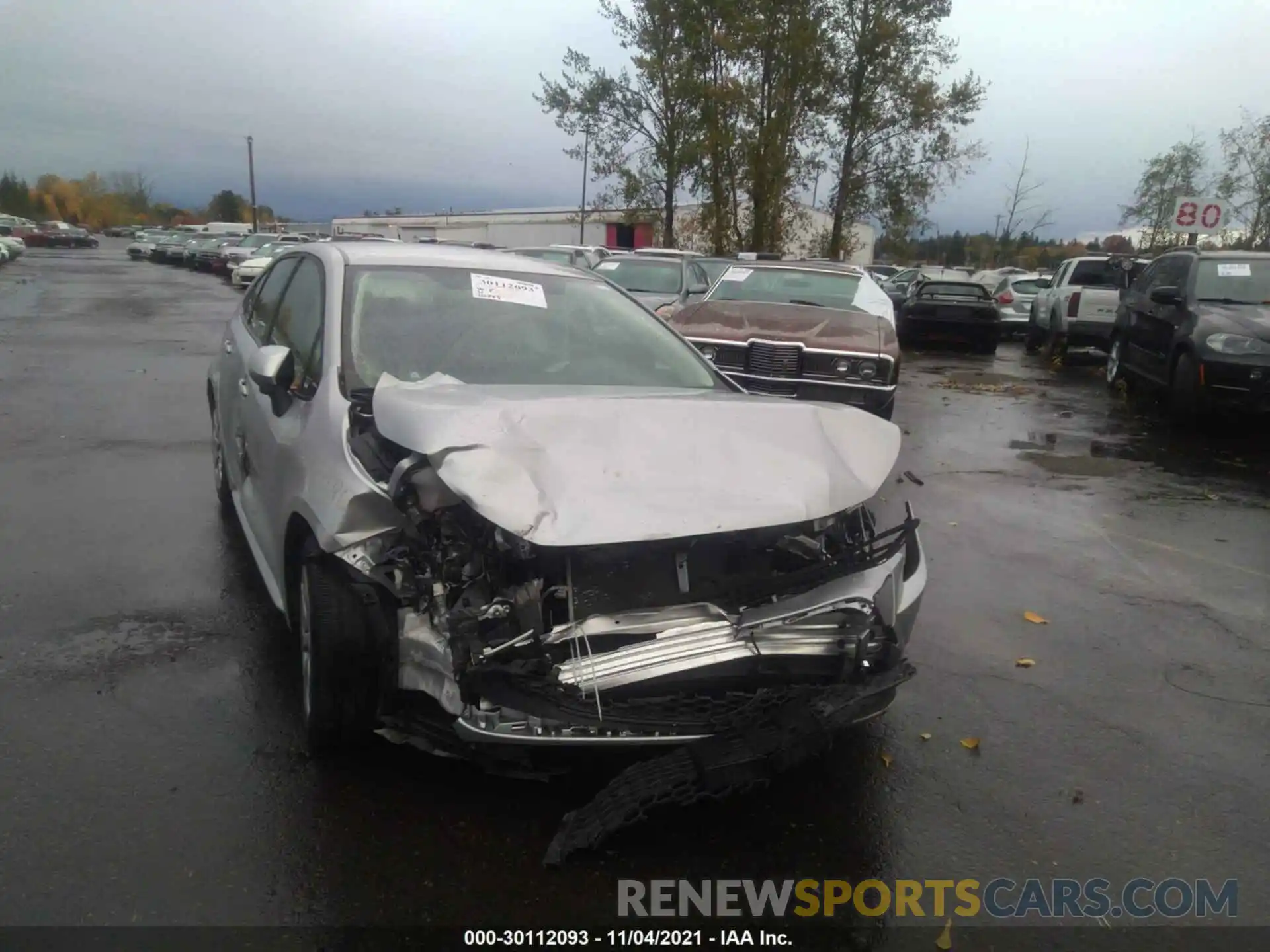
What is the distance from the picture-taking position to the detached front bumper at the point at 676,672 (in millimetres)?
2689

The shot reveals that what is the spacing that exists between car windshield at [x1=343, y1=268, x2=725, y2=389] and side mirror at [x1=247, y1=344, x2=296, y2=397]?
247mm

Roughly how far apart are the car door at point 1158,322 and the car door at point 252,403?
30.0 ft

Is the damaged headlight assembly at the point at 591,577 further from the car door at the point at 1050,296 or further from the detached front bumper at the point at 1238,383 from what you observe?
the car door at the point at 1050,296

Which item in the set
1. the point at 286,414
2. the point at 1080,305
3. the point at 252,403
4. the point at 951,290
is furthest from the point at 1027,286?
the point at 286,414

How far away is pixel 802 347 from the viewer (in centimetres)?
789

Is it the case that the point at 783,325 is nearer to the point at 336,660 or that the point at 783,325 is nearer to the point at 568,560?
the point at 568,560

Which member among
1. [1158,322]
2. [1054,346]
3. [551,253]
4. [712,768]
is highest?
[551,253]

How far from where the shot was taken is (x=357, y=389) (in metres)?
3.64

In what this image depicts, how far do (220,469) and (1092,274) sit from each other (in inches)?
655

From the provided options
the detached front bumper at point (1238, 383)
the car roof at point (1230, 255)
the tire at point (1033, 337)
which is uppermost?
the car roof at point (1230, 255)

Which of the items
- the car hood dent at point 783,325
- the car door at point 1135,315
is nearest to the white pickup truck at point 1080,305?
the car door at point 1135,315

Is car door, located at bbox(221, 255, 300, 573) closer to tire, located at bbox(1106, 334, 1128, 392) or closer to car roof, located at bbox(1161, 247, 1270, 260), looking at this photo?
car roof, located at bbox(1161, 247, 1270, 260)

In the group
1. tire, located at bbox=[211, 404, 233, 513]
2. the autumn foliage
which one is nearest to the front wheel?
tire, located at bbox=[211, 404, 233, 513]

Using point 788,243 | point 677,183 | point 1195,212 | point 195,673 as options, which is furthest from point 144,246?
point 195,673
